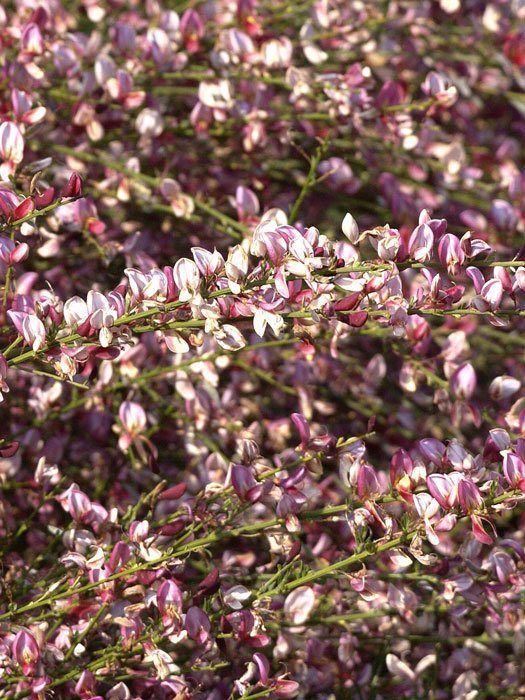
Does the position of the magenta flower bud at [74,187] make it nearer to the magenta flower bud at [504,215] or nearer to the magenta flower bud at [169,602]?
the magenta flower bud at [169,602]

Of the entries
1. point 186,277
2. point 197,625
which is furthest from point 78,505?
point 186,277

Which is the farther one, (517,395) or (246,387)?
(517,395)

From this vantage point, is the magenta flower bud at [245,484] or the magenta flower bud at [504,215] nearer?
the magenta flower bud at [245,484]

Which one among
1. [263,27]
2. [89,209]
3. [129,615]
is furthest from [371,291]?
[263,27]

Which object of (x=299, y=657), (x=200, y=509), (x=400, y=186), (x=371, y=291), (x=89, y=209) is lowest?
(x=299, y=657)

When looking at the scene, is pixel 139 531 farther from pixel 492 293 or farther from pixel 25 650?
pixel 492 293

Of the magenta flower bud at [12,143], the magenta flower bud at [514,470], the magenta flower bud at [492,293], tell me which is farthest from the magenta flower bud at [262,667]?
the magenta flower bud at [12,143]

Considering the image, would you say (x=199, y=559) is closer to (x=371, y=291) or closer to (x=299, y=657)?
(x=299, y=657)
